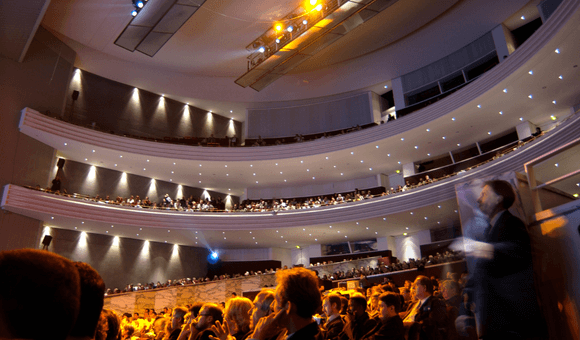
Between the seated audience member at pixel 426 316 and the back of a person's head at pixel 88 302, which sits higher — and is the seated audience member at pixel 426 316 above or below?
below

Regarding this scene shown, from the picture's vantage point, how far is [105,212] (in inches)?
617

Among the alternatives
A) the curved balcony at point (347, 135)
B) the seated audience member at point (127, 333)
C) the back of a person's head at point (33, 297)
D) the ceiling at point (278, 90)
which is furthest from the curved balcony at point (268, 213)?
the back of a person's head at point (33, 297)

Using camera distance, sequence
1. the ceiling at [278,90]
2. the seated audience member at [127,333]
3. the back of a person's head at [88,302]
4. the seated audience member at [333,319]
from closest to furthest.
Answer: the back of a person's head at [88,302]
the seated audience member at [333,319]
the seated audience member at [127,333]
the ceiling at [278,90]

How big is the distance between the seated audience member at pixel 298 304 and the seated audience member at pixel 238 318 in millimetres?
941

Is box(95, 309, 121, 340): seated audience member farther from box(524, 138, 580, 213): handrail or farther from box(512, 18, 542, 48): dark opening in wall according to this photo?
box(512, 18, 542, 48): dark opening in wall

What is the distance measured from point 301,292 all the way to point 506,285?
0.90 metres

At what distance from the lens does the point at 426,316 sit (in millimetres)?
3133

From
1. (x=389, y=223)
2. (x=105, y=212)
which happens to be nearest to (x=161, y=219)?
(x=105, y=212)

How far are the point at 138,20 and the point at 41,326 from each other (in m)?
15.8

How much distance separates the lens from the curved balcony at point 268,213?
12471 mm

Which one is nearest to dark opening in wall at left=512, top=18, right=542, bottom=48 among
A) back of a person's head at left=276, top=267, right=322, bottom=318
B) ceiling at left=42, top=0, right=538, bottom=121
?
ceiling at left=42, top=0, right=538, bottom=121

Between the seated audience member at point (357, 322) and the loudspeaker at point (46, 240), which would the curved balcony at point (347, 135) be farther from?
the seated audience member at point (357, 322)

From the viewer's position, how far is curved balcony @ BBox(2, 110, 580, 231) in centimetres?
1247

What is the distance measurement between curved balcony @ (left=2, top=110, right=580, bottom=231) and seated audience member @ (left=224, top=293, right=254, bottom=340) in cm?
1091
